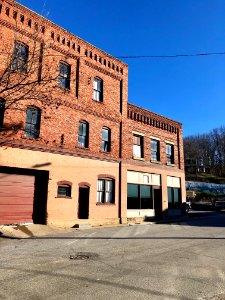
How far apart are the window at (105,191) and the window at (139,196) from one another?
196 centimetres

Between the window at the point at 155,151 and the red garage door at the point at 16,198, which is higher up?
the window at the point at 155,151

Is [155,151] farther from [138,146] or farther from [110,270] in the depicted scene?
[110,270]

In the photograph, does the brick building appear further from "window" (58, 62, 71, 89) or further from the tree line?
the tree line

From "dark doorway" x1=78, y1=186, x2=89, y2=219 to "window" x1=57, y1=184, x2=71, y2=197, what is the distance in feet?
3.53

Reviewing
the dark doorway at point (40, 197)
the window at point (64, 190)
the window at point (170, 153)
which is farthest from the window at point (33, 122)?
the window at point (170, 153)

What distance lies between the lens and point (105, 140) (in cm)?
2141

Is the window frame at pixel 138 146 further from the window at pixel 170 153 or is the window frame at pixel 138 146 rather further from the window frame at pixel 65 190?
the window frame at pixel 65 190

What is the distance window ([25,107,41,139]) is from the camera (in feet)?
55.1

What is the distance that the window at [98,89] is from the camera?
70.3 feet

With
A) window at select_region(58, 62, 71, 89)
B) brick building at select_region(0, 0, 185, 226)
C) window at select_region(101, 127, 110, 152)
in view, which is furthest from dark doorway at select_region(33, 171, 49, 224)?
window at select_region(58, 62, 71, 89)

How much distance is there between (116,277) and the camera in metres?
7.05

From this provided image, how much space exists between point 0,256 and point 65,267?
2.52 meters

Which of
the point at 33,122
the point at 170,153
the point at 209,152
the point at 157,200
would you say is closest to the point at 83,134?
the point at 33,122

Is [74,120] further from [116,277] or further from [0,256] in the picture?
[116,277]
